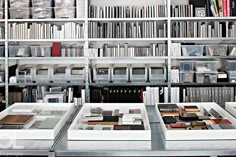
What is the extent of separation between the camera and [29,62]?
514 centimetres

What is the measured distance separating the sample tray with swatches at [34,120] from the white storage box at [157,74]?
6.64 feet

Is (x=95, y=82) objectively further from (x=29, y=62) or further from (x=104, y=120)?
(x=104, y=120)

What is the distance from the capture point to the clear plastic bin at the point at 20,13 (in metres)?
4.77

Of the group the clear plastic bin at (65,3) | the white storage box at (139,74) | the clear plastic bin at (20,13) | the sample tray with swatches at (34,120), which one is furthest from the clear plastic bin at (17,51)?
the sample tray with swatches at (34,120)

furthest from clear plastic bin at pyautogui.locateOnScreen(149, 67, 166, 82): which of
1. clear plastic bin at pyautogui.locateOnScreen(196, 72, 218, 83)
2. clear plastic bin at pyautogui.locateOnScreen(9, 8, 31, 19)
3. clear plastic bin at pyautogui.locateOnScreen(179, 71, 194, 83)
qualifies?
clear plastic bin at pyautogui.locateOnScreen(9, 8, 31, 19)

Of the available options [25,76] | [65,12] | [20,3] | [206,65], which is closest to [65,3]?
[65,12]

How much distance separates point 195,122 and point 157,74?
240 centimetres

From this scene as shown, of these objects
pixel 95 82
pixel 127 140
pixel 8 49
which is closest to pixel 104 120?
pixel 127 140

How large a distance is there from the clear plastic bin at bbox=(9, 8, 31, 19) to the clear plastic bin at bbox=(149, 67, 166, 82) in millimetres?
1696

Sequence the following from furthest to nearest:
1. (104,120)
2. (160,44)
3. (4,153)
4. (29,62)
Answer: (29,62) < (160,44) < (104,120) < (4,153)

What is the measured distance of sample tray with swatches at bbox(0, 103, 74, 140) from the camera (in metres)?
2.17

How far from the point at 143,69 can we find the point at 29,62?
5.13 ft

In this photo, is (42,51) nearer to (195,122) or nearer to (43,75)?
(43,75)

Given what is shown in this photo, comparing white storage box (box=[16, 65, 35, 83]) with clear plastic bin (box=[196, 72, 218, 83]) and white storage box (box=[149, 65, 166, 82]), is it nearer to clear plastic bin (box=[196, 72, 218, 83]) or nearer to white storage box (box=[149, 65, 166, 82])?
white storage box (box=[149, 65, 166, 82])
